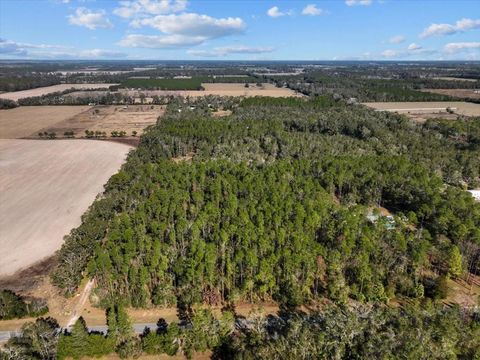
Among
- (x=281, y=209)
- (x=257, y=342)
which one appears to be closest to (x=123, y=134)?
(x=281, y=209)

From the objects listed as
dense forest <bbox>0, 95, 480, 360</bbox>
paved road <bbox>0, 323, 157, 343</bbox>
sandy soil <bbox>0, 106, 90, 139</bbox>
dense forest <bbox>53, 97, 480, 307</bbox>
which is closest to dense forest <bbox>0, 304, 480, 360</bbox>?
dense forest <bbox>0, 95, 480, 360</bbox>

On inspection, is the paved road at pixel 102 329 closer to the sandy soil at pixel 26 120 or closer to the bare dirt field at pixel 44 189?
the bare dirt field at pixel 44 189

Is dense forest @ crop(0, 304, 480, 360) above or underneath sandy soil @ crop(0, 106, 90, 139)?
underneath

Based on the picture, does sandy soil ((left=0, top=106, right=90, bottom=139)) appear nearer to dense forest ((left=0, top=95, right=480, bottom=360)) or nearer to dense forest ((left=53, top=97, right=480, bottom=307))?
dense forest ((left=0, top=95, right=480, bottom=360))

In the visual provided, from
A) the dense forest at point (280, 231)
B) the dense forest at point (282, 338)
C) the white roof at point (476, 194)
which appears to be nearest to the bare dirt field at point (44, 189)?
the dense forest at point (280, 231)

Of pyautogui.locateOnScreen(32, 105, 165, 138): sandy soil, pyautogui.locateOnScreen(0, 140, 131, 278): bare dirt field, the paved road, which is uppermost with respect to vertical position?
pyautogui.locateOnScreen(32, 105, 165, 138): sandy soil

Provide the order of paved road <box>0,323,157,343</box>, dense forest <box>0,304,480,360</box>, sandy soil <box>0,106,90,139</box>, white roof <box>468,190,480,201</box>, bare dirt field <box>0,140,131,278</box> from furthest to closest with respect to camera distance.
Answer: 1. sandy soil <box>0,106,90,139</box>
2. white roof <box>468,190,480,201</box>
3. bare dirt field <box>0,140,131,278</box>
4. paved road <box>0,323,157,343</box>
5. dense forest <box>0,304,480,360</box>
